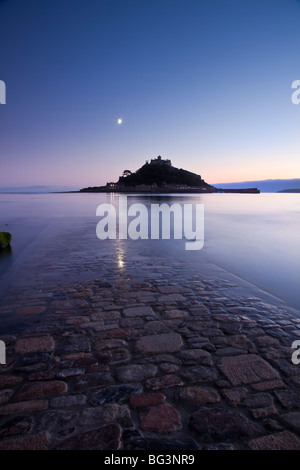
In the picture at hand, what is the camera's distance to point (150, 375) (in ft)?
8.38

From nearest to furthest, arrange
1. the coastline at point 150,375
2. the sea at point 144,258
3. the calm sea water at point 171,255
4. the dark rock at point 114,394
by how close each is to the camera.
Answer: the coastline at point 150,375, the dark rock at point 114,394, the sea at point 144,258, the calm sea water at point 171,255

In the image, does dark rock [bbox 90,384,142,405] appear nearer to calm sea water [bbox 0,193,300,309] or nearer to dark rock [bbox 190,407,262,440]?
dark rock [bbox 190,407,262,440]

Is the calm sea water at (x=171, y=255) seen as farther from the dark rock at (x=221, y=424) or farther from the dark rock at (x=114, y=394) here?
the dark rock at (x=114, y=394)

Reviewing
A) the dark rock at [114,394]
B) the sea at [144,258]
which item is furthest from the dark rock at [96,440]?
the sea at [144,258]

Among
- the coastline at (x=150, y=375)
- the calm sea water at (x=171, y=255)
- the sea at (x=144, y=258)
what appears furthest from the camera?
the calm sea water at (x=171, y=255)

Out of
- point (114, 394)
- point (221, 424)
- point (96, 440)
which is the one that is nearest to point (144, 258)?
point (114, 394)

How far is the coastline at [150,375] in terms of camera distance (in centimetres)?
191

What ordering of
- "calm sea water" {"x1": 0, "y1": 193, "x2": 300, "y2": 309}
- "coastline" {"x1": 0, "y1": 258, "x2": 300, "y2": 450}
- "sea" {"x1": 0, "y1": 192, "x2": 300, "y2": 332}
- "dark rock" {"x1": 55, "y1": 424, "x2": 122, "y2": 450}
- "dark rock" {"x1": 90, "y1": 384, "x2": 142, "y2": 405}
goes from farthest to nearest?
1. "calm sea water" {"x1": 0, "y1": 193, "x2": 300, "y2": 309}
2. "sea" {"x1": 0, "y1": 192, "x2": 300, "y2": 332}
3. "dark rock" {"x1": 90, "y1": 384, "x2": 142, "y2": 405}
4. "coastline" {"x1": 0, "y1": 258, "x2": 300, "y2": 450}
5. "dark rock" {"x1": 55, "y1": 424, "x2": 122, "y2": 450}

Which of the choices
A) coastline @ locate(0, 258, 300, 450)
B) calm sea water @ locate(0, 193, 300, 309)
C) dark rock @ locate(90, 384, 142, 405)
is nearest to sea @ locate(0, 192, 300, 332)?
calm sea water @ locate(0, 193, 300, 309)

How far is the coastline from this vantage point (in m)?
1.91

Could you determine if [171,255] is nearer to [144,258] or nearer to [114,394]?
[144,258]

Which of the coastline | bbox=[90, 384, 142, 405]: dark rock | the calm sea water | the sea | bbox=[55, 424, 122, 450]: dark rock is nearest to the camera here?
bbox=[55, 424, 122, 450]: dark rock
